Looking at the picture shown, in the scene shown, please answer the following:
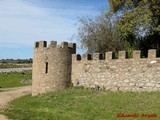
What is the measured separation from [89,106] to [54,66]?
7955 millimetres

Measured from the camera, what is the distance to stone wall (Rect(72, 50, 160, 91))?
19.6 meters

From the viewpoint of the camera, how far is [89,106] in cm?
1673

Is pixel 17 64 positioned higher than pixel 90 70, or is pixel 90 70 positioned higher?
pixel 17 64

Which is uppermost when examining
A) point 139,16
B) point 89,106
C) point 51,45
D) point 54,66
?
point 139,16

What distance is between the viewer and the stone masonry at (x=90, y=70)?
19.9m

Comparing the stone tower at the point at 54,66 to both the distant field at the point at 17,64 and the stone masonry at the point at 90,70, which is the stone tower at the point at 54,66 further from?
the distant field at the point at 17,64

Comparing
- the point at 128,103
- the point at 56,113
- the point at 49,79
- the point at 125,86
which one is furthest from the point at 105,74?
the point at 56,113

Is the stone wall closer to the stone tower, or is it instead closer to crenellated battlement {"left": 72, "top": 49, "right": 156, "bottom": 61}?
crenellated battlement {"left": 72, "top": 49, "right": 156, "bottom": 61}

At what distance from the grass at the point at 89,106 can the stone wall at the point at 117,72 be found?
1.09 meters

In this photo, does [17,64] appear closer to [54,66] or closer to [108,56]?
[54,66]

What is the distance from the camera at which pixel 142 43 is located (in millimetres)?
27750

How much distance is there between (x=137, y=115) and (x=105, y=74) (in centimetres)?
835

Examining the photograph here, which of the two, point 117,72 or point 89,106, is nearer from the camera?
point 89,106

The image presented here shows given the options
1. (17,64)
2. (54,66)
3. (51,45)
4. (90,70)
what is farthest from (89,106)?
(17,64)
